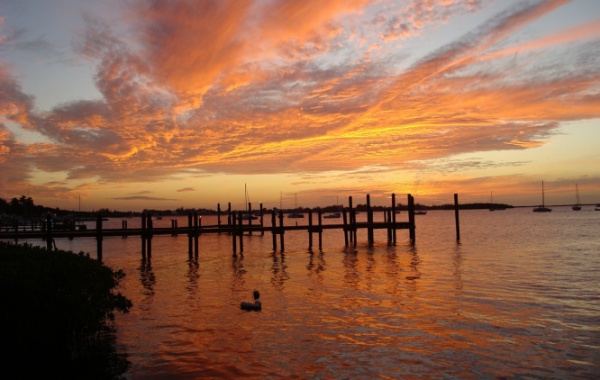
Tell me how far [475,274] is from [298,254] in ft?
54.3

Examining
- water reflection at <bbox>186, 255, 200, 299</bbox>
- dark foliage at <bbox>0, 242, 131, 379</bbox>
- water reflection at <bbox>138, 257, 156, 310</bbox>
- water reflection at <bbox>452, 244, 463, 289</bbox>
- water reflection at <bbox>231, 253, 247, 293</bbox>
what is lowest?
water reflection at <bbox>452, 244, 463, 289</bbox>

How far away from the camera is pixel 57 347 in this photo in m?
9.45

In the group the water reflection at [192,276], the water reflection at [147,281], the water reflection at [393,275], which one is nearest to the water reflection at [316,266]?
the water reflection at [393,275]

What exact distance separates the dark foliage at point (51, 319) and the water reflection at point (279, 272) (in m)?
11.1

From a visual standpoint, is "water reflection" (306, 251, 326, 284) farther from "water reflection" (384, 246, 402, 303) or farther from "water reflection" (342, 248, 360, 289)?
"water reflection" (384, 246, 402, 303)

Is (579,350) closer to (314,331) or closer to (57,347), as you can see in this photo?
(314,331)

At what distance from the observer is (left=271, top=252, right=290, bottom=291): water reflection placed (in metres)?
22.5

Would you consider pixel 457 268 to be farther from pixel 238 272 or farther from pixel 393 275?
pixel 238 272

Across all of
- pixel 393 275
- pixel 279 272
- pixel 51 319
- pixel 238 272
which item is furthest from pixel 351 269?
pixel 51 319

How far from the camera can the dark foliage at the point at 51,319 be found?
27.8ft

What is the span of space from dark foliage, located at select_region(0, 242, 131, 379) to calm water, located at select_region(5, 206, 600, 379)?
1.30 metres

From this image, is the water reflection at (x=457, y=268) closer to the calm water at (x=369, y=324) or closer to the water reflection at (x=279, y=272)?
the calm water at (x=369, y=324)

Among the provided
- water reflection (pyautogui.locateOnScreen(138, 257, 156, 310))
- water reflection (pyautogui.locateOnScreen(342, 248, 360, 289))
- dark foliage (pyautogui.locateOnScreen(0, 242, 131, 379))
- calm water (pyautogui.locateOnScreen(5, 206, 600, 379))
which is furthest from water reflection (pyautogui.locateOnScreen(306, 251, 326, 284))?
dark foliage (pyautogui.locateOnScreen(0, 242, 131, 379))

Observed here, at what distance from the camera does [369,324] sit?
Result: 13914 millimetres
